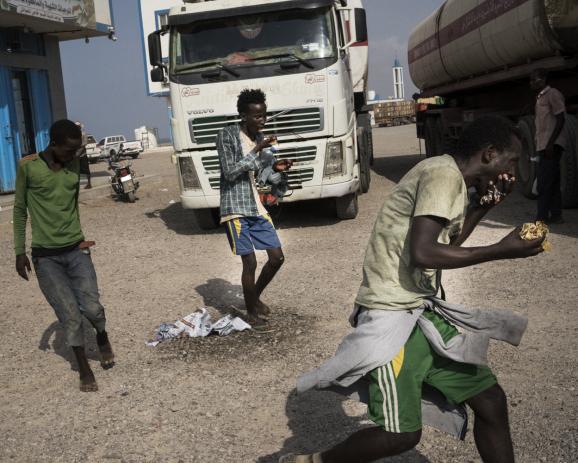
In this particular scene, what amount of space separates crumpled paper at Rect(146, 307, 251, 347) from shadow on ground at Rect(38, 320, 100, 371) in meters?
0.44

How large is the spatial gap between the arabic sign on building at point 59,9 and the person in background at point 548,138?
1134 centimetres

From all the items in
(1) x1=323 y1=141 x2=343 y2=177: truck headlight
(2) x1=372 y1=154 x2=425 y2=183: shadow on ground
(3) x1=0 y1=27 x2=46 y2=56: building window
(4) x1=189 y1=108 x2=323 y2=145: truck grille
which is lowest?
(2) x1=372 y1=154 x2=425 y2=183: shadow on ground

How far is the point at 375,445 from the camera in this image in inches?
98.3

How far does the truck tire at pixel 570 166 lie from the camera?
8.92m

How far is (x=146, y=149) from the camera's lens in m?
46.9

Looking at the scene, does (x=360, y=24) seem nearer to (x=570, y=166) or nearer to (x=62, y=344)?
(x=570, y=166)

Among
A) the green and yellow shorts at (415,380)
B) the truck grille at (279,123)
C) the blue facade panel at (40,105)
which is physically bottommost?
the green and yellow shorts at (415,380)

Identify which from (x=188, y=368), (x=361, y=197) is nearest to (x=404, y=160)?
(x=361, y=197)

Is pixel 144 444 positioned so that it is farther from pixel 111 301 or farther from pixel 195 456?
pixel 111 301

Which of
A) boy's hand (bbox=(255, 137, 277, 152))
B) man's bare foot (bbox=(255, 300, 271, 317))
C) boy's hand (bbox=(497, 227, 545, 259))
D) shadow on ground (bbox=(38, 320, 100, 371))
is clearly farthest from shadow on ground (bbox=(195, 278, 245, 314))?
boy's hand (bbox=(497, 227, 545, 259))

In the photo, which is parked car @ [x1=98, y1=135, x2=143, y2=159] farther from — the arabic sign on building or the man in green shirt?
the man in green shirt

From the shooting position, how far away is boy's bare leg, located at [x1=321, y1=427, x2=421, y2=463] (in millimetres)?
2484

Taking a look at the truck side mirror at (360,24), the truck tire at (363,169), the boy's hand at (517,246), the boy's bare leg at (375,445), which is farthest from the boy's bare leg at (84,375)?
the truck tire at (363,169)

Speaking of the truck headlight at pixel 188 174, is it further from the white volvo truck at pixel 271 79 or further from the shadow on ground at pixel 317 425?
the shadow on ground at pixel 317 425
